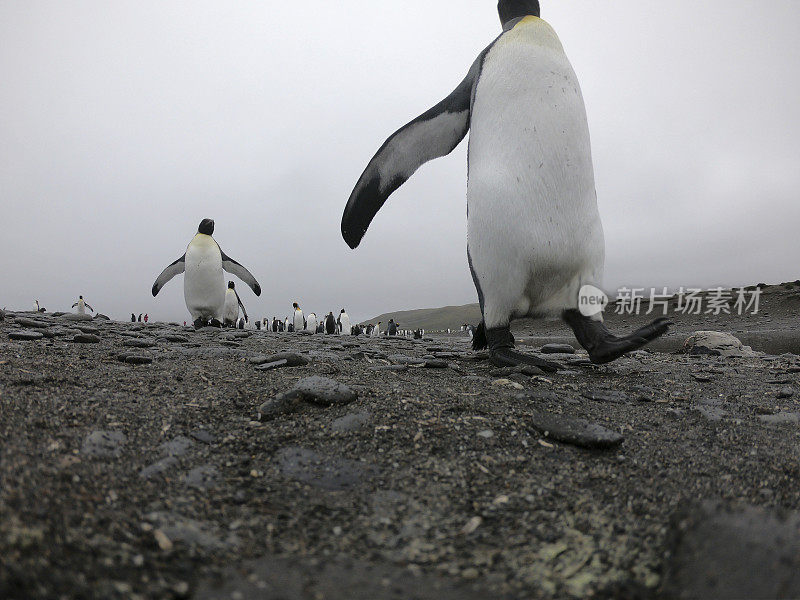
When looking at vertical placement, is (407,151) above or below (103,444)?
above

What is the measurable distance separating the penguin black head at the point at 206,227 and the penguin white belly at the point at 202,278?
0.20 metres

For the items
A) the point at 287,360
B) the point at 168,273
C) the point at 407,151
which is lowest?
the point at 287,360

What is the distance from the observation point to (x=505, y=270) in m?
2.96

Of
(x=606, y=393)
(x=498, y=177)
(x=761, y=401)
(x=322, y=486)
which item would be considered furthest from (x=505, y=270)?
(x=322, y=486)

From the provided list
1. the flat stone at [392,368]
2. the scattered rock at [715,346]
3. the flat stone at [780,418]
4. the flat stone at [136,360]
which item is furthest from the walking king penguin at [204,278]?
the flat stone at [780,418]

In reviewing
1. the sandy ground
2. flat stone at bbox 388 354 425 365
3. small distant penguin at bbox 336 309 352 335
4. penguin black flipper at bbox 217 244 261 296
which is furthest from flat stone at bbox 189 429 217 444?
small distant penguin at bbox 336 309 352 335

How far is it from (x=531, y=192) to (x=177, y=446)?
238 centimetres

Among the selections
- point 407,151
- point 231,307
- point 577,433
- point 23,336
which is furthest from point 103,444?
point 231,307

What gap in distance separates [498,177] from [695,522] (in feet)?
7.81

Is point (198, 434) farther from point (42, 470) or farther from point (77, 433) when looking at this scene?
point (42, 470)

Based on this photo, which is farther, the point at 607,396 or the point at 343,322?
the point at 343,322

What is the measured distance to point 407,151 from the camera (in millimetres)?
4043

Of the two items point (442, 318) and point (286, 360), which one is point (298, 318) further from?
point (442, 318)

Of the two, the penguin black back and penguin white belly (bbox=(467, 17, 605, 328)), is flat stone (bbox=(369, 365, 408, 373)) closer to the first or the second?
penguin white belly (bbox=(467, 17, 605, 328))
